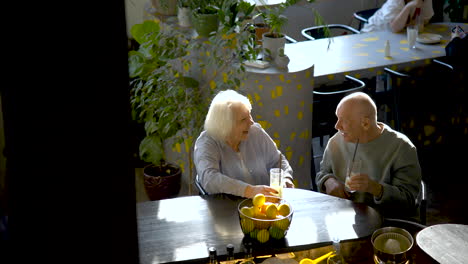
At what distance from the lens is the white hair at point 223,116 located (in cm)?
354

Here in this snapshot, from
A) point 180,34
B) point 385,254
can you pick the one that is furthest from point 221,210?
point 180,34

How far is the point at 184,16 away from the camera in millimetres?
4680

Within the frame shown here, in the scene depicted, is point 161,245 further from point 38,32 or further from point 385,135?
point 38,32

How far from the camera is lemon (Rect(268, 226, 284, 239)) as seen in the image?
271cm

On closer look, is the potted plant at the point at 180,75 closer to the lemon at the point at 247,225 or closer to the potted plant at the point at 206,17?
the potted plant at the point at 206,17

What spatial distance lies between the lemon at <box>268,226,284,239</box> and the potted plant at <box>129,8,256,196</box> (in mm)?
1675

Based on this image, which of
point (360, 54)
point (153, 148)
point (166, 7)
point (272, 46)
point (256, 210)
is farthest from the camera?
point (360, 54)

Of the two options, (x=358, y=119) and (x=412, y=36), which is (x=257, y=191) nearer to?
(x=358, y=119)

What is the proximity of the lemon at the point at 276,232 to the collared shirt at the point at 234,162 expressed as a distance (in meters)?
0.61

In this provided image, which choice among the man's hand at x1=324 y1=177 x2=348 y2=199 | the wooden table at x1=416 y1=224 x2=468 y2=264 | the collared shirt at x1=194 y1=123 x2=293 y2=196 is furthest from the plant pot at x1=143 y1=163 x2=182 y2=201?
the wooden table at x1=416 y1=224 x2=468 y2=264

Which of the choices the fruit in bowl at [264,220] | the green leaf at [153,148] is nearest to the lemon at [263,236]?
the fruit in bowl at [264,220]

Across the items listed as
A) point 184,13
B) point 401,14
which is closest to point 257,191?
point 184,13

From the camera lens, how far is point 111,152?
1.88 ft

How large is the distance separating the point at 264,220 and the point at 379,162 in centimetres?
100
